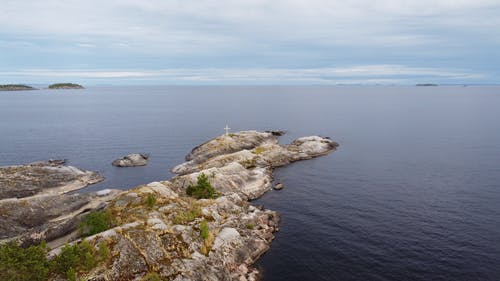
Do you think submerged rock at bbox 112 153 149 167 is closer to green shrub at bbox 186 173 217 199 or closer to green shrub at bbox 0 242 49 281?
green shrub at bbox 186 173 217 199

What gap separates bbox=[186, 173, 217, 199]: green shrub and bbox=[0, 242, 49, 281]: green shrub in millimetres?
31368

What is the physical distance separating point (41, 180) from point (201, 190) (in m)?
42.6

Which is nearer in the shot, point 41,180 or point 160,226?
point 160,226

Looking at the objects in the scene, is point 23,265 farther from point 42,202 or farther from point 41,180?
point 41,180

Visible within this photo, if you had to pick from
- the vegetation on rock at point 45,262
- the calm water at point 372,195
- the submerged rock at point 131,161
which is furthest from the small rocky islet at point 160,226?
the submerged rock at point 131,161

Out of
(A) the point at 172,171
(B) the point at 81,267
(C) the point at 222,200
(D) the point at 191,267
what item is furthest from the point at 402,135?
(B) the point at 81,267

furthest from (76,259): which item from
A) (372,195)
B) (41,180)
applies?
(372,195)

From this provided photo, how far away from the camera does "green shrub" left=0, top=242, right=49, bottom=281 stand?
39.6m

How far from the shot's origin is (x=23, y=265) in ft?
132

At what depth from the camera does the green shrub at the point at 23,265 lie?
130 ft

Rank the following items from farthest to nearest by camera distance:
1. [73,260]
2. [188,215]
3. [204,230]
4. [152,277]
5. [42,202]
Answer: [42,202] < [188,215] < [204,230] < [152,277] < [73,260]

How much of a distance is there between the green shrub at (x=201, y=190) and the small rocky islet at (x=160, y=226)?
0.79 meters

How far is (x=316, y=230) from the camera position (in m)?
61.9

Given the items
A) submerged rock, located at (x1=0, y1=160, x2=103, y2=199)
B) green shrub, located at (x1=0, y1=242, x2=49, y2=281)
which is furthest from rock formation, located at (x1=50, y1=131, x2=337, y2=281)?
submerged rock, located at (x1=0, y1=160, x2=103, y2=199)
